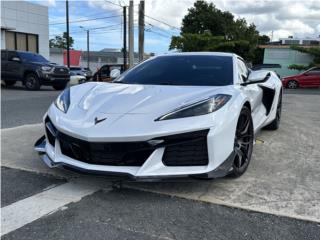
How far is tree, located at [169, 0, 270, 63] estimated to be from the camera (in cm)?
3819

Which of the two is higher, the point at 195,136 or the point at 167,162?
the point at 195,136

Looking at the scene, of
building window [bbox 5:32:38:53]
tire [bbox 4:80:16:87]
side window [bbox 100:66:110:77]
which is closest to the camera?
side window [bbox 100:66:110:77]

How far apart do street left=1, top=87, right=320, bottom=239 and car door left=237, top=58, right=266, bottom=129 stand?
24.2 inches

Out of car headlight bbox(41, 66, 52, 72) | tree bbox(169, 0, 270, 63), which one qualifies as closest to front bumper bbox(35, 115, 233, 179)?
car headlight bbox(41, 66, 52, 72)

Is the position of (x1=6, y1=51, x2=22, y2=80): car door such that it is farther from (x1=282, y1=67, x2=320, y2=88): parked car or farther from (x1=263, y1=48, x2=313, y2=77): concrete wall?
(x1=263, y1=48, x2=313, y2=77): concrete wall

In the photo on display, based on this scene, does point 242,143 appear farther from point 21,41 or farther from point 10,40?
point 21,41

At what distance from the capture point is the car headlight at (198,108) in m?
3.55

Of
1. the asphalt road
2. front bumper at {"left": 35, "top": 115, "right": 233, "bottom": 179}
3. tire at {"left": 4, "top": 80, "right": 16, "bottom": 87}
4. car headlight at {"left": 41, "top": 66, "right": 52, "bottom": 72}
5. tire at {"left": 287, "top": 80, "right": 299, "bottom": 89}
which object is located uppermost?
car headlight at {"left": 41, "top": 66, "right": 52, "bottom": 72}

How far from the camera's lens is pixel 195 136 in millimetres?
3416

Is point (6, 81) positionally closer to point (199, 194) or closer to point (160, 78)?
point (160, 78)

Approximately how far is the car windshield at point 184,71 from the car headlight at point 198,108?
2.54 feet

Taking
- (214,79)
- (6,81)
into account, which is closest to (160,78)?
(214,79)

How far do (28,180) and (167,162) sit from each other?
1502mm

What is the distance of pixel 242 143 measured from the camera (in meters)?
4.20
